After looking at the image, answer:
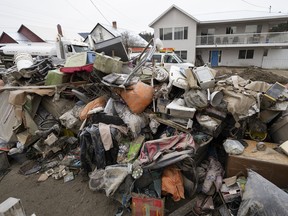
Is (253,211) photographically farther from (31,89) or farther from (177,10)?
(177,10)

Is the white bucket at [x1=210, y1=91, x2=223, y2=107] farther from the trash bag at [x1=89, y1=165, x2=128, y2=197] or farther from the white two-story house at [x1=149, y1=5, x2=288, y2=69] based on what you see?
the white two-story house at [x1=149, y1=5, x2=288, y2=69]

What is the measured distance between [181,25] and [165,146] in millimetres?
16037

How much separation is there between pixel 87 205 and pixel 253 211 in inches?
78.8

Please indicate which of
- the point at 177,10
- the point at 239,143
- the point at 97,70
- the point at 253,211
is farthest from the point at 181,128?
the point at 177,10

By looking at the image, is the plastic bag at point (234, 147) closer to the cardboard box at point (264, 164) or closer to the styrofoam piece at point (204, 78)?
the cardboard box at point (264, 164)

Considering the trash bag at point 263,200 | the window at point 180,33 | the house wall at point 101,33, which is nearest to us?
the trash bag at point 263,200

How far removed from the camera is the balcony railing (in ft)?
44.6

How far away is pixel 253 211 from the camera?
1.64 m

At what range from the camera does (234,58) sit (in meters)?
16.0

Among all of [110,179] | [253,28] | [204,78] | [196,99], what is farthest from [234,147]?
[253,28]

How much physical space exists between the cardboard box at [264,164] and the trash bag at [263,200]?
46 cm

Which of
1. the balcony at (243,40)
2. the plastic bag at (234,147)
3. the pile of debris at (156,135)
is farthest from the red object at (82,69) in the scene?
the balcony at (243,40)

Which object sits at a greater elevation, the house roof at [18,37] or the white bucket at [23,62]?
the house roof at [18,37]

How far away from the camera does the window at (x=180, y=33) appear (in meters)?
15.9
